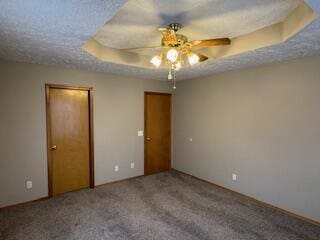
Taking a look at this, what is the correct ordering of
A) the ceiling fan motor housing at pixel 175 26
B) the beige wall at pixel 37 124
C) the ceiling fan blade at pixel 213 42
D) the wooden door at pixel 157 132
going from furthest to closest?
the wooden door at pixel 157 132
the beige wall at pixel 37 124
the ceiling fan motor housing at pixel 175 26
the ceiling fan blade at pixel 213 42

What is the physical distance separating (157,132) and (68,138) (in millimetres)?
2053

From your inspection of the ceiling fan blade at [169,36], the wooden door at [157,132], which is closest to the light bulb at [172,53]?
the ceiling fan blade at [169,36]

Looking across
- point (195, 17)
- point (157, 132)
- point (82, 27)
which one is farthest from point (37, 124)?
point (195, 17)

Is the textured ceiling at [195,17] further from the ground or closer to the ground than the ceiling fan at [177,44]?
further from the ground

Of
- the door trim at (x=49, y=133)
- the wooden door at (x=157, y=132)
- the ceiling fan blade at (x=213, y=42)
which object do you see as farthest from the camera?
the wooden door at (x=157, y=132)

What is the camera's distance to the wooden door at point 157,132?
4684 mm

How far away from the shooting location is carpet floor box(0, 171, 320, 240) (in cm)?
246

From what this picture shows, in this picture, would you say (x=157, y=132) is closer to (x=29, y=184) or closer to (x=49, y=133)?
(x=49, y=133)

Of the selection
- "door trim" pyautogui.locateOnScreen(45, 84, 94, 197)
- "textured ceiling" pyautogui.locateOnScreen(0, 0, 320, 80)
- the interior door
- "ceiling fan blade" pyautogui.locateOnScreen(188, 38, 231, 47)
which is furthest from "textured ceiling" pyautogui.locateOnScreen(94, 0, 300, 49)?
the interior door

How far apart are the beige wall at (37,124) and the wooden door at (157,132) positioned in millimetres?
613

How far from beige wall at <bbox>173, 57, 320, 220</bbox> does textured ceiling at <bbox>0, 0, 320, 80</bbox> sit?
38cm

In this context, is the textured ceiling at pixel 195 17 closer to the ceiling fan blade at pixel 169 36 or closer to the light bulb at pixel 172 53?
the ceiling fan blade at pixel 169 36

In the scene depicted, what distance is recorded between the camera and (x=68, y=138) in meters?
3.65

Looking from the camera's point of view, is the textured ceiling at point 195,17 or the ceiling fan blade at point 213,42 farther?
the ceiling fan blade at point 213,42
